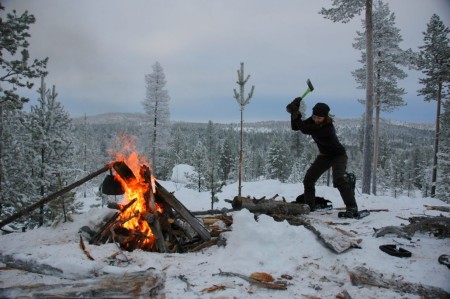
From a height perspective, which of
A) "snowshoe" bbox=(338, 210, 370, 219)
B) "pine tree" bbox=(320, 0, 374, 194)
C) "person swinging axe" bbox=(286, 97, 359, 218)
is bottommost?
"snowshoe" bbox=(338, 210, 370, 219)

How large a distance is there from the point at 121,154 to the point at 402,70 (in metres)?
22.6

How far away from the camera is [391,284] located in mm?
3373

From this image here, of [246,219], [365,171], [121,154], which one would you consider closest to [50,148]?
[121,154]

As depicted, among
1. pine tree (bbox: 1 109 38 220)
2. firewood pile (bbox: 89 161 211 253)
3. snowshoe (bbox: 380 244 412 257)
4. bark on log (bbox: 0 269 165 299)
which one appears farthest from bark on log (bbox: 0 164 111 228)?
pine tree (bbox: 1 109 38 220)

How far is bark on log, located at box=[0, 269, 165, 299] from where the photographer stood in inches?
107

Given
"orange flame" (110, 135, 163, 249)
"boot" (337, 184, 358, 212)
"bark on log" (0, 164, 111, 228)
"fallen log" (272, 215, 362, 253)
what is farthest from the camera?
"boot" (337, 184, 358, 212)

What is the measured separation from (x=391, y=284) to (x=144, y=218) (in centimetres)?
370

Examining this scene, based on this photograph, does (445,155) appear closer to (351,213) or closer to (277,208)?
(351,213)

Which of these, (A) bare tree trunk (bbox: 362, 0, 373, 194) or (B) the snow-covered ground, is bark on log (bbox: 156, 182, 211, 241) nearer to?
(B) the snow-covered ground

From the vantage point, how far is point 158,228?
16.0ft

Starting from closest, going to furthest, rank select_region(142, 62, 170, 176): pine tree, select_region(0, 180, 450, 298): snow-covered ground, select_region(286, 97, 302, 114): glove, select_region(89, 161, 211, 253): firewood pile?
select_region(0, 180, 450, 298): snow-covered ground
select_region(89, 161, 211, 253): firewood pile
select_region(286, 97, 302, 114): glove
select_region(142, 62, 170, 176): pine tree

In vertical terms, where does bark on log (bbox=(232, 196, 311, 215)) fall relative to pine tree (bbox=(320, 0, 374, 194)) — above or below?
below

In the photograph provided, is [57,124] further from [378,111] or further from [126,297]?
[378,111]

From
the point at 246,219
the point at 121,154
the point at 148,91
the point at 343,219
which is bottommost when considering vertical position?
the point at 343,219
